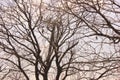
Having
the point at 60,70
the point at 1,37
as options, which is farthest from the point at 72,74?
the point at 1,37

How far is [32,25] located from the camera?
44.3ft

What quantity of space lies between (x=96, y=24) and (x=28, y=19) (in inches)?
289

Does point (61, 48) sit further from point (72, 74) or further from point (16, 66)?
point (16, 66)

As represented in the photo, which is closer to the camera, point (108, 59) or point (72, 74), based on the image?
point (108, 59)

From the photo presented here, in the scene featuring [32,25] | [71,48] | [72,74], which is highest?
[32,25]

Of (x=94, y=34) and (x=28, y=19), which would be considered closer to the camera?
(x=94, y=34)

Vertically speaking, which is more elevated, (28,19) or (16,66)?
(28,19)

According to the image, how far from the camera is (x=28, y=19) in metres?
13.5

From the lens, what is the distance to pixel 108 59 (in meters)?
6.52

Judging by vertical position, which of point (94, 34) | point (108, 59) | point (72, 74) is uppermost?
point (72, 74)

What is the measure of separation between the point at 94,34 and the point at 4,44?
7.54m

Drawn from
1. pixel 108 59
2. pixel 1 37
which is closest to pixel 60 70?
pixel 1 37

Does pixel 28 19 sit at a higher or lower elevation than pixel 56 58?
higher

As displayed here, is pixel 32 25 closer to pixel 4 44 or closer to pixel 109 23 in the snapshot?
pixel 4 44
